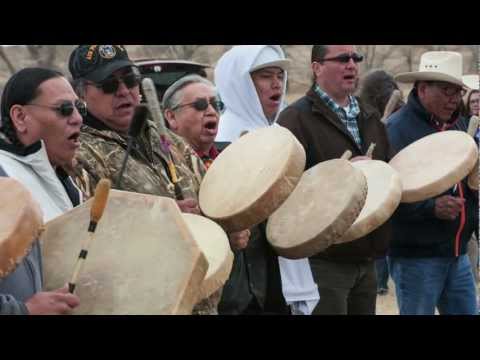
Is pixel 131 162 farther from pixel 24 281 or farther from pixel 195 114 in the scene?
pixel 24 281

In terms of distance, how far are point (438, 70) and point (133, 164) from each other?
279 centimetres

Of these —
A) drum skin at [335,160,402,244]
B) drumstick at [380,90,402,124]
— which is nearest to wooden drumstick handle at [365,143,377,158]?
drum skin at [335,160,402,244]

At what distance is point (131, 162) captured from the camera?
3990 mm

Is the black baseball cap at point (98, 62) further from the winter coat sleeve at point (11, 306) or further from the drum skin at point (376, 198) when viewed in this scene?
the winter coat sleeve at point (11, 306)

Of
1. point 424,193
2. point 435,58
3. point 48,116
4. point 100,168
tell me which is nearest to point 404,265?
point 424,193

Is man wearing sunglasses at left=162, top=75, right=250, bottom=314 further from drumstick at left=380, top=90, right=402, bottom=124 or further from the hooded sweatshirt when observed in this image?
drumstick at left=380, top=90, right=402, bottom=124

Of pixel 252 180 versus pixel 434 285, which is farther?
pixel 434 285

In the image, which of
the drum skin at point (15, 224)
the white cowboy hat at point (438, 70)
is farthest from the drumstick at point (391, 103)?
the drum skin at point (15, 224)

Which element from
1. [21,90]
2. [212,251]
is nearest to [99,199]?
[212,251]

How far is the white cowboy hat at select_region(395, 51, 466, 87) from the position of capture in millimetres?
5984

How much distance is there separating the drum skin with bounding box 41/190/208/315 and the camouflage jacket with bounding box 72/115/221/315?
541mm

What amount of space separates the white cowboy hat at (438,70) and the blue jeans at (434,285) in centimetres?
109
